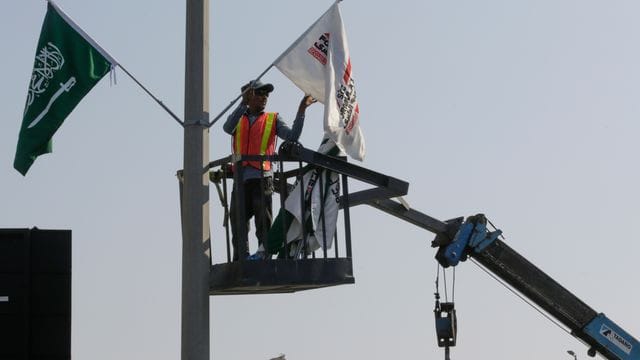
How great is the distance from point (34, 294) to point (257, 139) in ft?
8.69

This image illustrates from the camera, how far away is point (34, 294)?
42.5ft

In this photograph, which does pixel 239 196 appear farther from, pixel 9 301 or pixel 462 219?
pixel 462 219

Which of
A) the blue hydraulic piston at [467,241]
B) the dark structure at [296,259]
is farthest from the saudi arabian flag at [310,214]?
the blue hydraulic piston at [467,241]

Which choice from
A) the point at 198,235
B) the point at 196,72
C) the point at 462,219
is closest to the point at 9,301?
the point at 198,235

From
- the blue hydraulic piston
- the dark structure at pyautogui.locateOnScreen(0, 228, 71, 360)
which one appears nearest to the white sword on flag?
the dark structure at pyautogui.locateOnScreen(0, 228, 71, 360)

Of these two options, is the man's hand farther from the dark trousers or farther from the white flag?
the dark trousers

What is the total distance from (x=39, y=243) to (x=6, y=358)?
3.66 feet

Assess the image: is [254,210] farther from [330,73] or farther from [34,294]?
[34,294]

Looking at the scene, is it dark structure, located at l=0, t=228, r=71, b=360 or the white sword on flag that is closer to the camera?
dark structure, located at l=0, t=228, r=71, b=360

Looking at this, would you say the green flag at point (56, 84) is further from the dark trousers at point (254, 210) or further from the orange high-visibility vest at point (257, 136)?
the dark trousers at point (254, 210)

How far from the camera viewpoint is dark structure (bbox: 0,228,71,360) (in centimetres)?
1287

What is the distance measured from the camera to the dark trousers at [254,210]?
13.3m

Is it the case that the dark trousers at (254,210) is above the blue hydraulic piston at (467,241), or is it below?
below

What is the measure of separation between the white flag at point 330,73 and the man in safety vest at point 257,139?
21 centimetres
